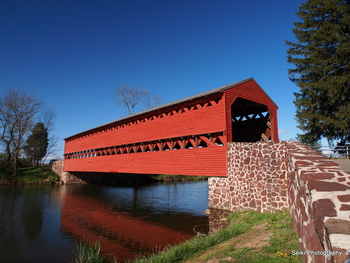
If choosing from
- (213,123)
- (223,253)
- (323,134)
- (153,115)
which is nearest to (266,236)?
(223,253)

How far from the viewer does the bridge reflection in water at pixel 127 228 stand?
7.29 metres

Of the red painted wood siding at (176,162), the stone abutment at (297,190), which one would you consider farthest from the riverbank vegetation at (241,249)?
the red painted wood siding at (176,162)

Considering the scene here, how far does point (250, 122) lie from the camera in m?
16.0

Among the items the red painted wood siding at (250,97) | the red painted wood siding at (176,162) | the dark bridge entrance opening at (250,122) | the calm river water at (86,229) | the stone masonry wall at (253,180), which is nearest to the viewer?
the calm river water at (86,229)

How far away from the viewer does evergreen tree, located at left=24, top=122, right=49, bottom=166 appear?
39.3 meters

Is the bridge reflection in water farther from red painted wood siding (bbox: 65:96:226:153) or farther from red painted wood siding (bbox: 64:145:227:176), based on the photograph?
red painted wood siding (bbox: 65:96:226:153)

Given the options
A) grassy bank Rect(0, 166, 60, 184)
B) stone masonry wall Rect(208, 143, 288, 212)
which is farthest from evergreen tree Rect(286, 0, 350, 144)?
grassy bank Rect(0, 166, 60, 184)

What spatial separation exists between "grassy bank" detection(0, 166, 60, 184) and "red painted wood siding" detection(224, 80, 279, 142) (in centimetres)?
2830

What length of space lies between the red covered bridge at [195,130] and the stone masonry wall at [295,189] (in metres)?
0.98

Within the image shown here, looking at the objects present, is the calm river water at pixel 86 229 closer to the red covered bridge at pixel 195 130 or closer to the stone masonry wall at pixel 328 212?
the red covered bridge at pixel 195 130

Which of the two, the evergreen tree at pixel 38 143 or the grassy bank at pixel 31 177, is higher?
the evergreen tree at pixel 38 143

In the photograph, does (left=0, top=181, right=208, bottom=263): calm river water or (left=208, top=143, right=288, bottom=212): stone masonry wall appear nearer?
(left=0, top=181, right=208, bottom=263): calm river water

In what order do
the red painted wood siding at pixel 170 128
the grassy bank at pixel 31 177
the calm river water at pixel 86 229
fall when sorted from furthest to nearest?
the grassy bank at pixel 31 177, the red painted wood siding at pixel 170 128, the calm river water at pixel 86 229

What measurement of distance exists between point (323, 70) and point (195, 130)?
11307mm
